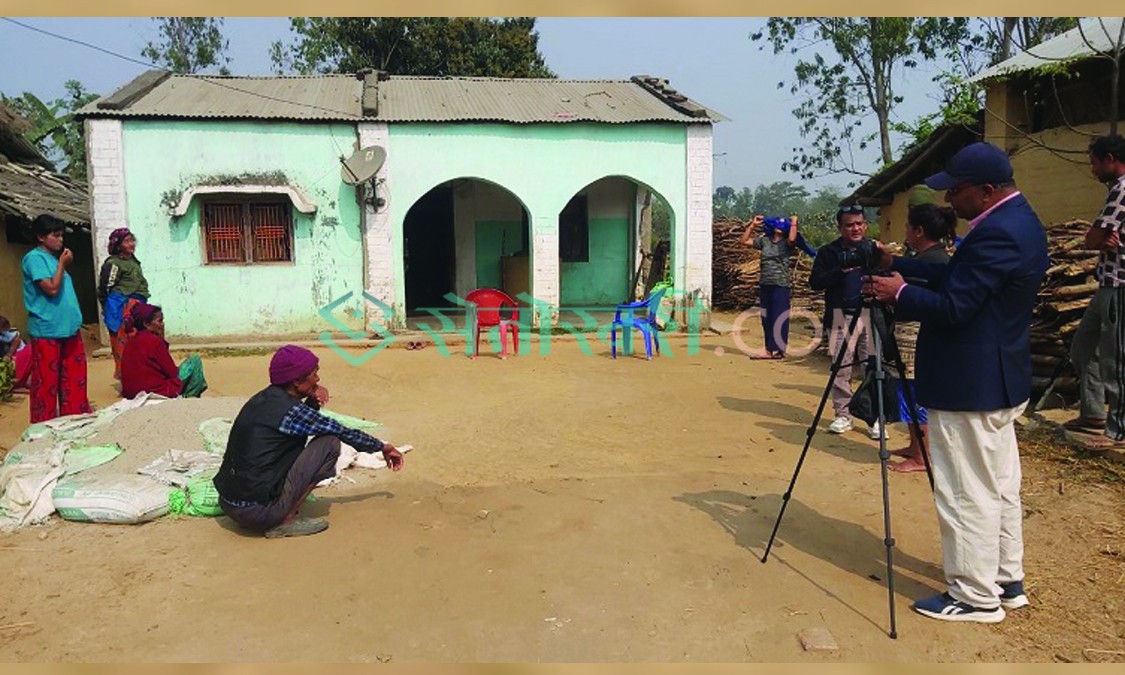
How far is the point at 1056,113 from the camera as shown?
10.7 metres

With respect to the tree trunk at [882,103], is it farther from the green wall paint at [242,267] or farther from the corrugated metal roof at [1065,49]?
the green wall paint at [242,267]

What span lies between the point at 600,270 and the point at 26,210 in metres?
9.44

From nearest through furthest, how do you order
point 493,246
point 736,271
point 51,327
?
point 51,327, point 493,246, point 736,271

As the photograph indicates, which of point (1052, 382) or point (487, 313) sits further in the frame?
point (487, 313)

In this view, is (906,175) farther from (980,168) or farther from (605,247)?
(980,168)

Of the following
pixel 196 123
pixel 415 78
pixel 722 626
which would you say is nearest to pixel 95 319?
pixel 196 123

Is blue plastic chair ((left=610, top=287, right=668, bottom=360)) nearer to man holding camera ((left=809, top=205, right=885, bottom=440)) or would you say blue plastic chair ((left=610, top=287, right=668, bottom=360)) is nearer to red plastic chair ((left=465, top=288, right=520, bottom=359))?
red plastic chair ((left=465, top=288, right=520, bottom=359))

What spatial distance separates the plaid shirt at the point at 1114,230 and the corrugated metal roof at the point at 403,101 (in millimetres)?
8131

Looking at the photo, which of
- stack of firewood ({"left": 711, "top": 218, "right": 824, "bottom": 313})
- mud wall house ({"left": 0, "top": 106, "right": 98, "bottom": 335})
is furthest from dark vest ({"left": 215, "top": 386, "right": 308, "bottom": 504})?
stack of firewood ({"left": 711, "top": 218, "right": 824, "bottom": 313})

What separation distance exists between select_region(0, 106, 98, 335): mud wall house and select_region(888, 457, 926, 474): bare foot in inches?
355

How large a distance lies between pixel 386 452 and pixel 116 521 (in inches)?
65.6

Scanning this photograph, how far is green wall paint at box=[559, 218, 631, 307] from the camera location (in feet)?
50.5

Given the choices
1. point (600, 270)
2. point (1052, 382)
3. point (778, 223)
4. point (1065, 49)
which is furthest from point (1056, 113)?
point (600, 270)

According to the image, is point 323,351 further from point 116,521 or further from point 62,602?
point 62,602
